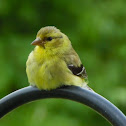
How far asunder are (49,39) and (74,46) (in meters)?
1.13

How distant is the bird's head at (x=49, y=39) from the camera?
269 cm

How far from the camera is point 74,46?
3893mm

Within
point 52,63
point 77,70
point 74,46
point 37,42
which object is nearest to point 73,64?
point 77,70

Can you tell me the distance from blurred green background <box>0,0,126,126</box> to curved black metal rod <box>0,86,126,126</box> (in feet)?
3.81

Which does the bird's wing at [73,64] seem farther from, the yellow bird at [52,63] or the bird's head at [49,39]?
the bird's head at [49,39]

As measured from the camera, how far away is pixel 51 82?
2543mm

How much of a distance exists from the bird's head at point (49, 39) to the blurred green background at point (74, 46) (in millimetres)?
820

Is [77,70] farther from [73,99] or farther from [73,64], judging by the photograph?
[73,99]

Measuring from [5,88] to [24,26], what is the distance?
751 mm

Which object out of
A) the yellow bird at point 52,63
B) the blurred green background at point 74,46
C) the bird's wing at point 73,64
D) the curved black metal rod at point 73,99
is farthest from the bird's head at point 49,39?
the blurred green background at point 74,46

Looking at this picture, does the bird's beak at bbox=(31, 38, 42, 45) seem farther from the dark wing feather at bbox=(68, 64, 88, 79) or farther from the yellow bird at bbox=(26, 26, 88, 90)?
the dark wing feather at bbox=(68, 64, 88, 79)

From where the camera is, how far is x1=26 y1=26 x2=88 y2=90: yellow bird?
255 cm

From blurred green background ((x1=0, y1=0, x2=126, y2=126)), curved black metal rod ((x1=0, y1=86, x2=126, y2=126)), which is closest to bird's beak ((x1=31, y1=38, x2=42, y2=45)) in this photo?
curved black metal rod ((x1=0, y1=86, x2=126, y2=126))

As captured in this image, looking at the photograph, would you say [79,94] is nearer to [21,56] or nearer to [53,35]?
[53,35]
